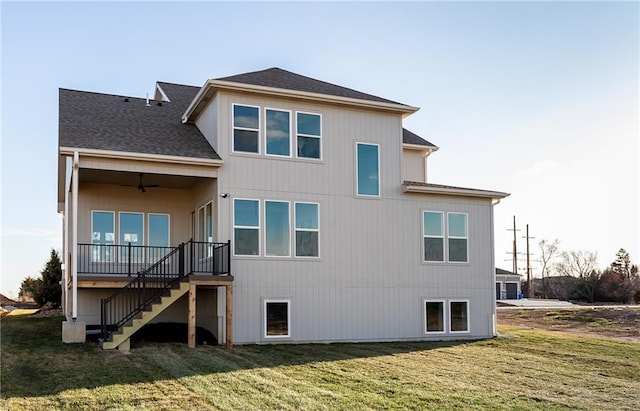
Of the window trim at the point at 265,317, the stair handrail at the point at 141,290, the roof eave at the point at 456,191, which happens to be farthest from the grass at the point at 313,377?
the roof eave at the point at 456,191

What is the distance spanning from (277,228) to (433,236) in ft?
16.2

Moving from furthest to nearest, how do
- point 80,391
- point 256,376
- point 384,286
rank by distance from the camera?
point 384,286 → point 256,376 → point 80,391

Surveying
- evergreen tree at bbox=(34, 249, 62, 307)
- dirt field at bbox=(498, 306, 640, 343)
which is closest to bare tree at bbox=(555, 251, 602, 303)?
dirt field at bbox=(498, 306, 640, 343)

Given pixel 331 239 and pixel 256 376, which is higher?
pixel 331 239

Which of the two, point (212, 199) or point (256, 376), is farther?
point (212, 199)

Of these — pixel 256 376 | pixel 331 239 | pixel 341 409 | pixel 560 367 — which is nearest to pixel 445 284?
pixel 331 239

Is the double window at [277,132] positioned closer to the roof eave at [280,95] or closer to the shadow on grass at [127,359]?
the roof eave at [280,95]

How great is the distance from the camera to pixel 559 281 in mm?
69812

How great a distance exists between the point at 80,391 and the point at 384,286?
32.6 feet

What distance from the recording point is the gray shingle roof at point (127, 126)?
53.4 ft

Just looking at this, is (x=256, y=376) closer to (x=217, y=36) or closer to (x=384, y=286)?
(x=384, y=286)

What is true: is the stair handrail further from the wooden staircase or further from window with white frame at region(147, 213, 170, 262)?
the wooden staircase

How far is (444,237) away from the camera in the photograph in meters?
19.5

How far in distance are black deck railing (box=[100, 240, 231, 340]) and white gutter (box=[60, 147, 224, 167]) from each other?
1987 mm
